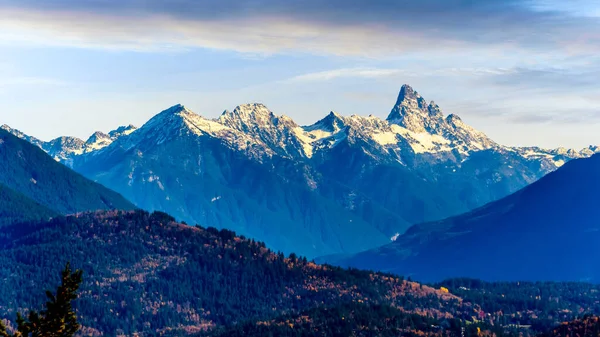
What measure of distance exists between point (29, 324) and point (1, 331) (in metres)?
5.08

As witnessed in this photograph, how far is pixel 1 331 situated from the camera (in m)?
100

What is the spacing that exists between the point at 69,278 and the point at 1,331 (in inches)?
319

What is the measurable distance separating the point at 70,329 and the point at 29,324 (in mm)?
3524

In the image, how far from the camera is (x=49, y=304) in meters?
106

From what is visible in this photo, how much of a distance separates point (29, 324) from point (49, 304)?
7.87 ft

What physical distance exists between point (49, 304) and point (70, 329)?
112 inches

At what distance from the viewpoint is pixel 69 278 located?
105812 millimetres

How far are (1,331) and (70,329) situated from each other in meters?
7.27

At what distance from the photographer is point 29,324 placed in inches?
4146
